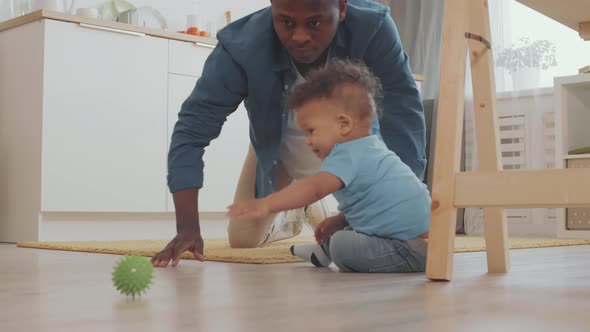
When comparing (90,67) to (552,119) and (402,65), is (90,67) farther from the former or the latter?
(552,119)

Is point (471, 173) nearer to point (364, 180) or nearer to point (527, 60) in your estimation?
point (364, 180)

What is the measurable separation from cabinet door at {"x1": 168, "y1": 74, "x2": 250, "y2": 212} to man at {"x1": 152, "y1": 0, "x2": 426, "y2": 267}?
142 centimetres

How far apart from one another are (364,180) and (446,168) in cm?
19

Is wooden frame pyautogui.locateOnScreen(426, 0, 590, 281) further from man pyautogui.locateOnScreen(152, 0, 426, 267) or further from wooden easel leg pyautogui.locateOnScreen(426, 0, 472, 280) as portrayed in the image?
man pyautogui.locateOnScreen(152, 0, 426, 267)

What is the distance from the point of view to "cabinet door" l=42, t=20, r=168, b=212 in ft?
9.22

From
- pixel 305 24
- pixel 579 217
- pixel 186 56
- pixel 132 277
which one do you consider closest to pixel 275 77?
pixel 305 24

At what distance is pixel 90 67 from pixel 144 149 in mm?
360

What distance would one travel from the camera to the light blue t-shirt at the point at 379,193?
1365 millimetres

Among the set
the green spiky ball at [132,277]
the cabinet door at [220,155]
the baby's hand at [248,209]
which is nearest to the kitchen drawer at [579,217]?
the cabinet door at [220,155]

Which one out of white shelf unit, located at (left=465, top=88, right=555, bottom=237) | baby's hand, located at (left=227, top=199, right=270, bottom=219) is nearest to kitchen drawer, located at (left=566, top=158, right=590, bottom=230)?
white shelf unit, located at (left=465, top=88, right=555, bottom=237)

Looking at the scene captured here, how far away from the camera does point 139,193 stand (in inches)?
118

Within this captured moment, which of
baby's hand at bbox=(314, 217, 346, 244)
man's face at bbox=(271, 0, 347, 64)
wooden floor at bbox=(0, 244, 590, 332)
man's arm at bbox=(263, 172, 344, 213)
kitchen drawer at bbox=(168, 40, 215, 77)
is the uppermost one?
kitchen drawer at bbox=(168, 40, 215, 77)


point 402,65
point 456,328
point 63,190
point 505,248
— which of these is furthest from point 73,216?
point 456,328

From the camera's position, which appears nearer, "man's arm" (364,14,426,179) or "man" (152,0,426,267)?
"man" (152,0,426,267)
